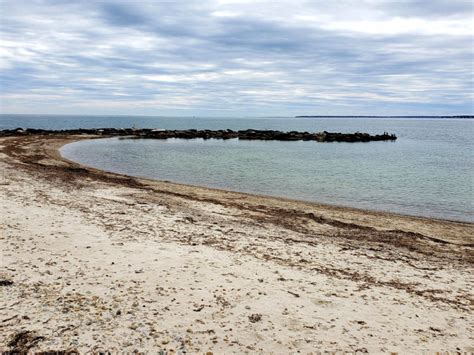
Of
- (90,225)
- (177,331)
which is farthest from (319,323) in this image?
(90,225)

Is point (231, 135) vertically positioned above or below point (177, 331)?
above

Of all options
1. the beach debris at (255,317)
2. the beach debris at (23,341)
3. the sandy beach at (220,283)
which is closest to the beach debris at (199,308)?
the sandy beach at (220,283)

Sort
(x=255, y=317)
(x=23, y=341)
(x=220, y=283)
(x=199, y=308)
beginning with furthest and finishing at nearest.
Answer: (x=220, y=283), (x=199, y=308), (x=255, y=317), (x=23, y=341)

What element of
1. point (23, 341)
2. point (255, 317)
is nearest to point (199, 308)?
point (255, 317)

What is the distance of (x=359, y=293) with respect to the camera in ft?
27.7

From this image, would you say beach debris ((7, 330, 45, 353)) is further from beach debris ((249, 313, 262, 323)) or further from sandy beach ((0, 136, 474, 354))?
beach debris ((249, 313, 262, 323))

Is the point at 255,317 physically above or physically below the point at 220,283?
below

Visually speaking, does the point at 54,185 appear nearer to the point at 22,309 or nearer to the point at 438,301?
the point at 22,309

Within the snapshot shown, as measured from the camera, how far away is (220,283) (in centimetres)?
856

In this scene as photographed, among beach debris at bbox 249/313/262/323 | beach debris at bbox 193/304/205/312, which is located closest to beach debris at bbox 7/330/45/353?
beach debris at bbox 193/304/205/312

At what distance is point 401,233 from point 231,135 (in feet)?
258

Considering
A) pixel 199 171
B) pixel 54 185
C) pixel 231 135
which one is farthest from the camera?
pixel 231 135

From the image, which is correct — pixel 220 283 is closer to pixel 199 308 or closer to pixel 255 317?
pixel 199 308

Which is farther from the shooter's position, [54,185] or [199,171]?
[199,171]
